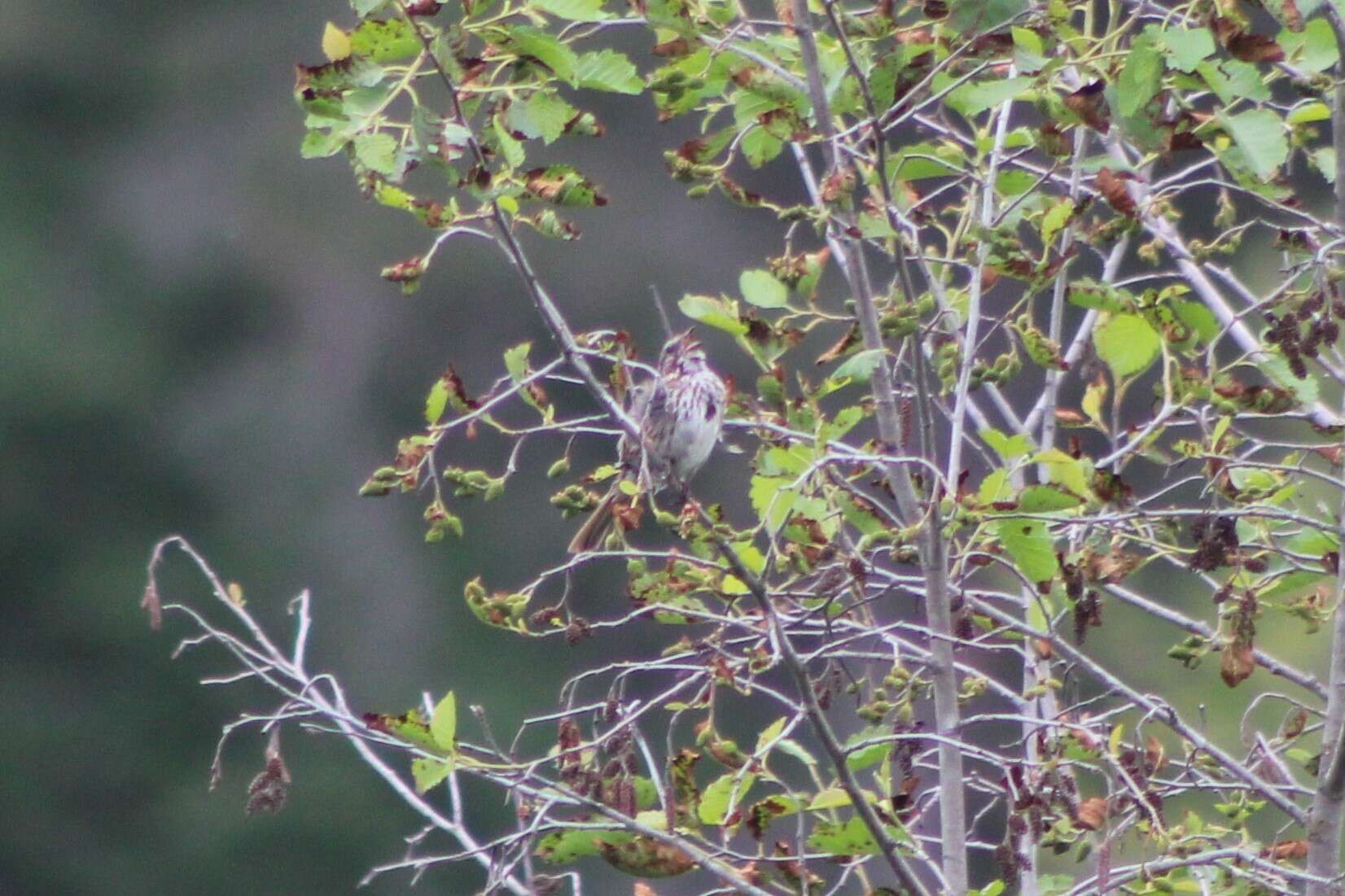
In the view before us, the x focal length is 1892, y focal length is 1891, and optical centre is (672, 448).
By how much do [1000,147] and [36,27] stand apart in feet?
28.0

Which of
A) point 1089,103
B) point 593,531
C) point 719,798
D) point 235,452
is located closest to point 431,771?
point 719,798

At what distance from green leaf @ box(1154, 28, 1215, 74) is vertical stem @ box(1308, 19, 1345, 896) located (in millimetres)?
524

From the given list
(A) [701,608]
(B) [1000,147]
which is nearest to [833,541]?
(A) [701,608]

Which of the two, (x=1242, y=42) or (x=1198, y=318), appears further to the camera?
(x=1198, y=318)

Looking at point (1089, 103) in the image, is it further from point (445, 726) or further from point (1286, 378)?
point (445, 726)

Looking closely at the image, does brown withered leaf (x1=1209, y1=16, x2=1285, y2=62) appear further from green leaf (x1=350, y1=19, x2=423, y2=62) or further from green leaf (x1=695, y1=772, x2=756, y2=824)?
green leaf (x1=695, y1=772, x2=756, y2=824)

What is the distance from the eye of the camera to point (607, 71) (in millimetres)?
1930

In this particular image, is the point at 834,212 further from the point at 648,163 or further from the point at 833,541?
the point at 648,163

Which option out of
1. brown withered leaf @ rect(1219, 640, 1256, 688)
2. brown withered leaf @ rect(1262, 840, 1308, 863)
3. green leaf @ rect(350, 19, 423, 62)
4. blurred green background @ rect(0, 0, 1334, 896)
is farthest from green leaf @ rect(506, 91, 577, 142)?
blurred green background @ rect(0, 0, 1334, 896)

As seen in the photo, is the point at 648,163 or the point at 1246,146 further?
the point at 648,163

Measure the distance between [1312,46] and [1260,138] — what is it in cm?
34

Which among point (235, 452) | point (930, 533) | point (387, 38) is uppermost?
point (387, 38)

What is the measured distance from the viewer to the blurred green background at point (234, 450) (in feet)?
28.3

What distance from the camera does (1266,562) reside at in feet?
8.08
